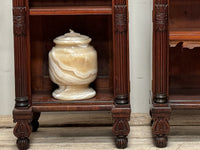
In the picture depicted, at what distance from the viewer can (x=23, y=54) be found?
6.22 ft

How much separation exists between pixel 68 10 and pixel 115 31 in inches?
8.9

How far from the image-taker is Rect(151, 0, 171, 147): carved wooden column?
1.86 meters

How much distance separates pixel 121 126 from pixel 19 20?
643 millimetres

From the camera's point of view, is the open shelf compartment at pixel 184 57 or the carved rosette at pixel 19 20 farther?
the open shelf compartment at pixel 184 57

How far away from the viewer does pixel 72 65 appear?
1.95 meters

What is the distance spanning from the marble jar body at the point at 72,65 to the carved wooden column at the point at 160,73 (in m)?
0.30

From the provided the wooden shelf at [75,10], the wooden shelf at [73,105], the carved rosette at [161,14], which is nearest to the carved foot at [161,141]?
the wooden shelf at [73,105]

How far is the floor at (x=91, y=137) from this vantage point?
1949 millimetres

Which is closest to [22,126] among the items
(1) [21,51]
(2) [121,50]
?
(1) [21,51]

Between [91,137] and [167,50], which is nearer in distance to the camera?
[167,50]

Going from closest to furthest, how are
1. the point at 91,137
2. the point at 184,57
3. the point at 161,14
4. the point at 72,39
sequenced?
the point at 161,14 → the point at 72,39 → the point at 91,137 → the point at 184,57

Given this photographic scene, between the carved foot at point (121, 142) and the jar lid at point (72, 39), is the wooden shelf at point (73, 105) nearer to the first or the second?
the carved foot at point (121, 142)

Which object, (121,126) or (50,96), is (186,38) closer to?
(121,126)

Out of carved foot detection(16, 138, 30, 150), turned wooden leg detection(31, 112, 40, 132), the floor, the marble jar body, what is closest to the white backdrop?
the floor
